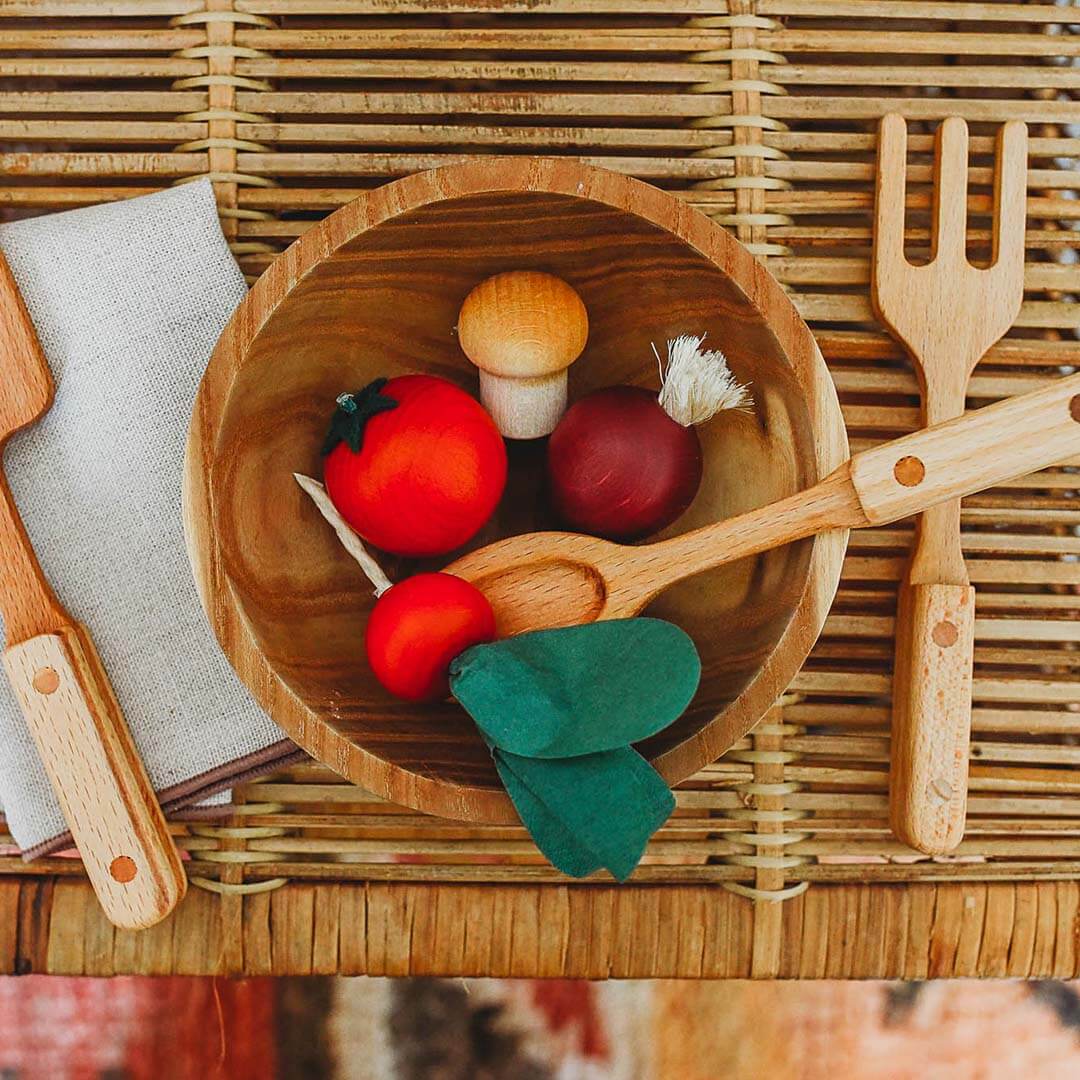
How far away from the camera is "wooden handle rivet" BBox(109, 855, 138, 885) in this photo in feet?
1.39

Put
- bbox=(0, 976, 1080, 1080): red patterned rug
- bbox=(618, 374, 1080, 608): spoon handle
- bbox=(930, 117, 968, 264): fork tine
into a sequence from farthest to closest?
1. bbox=(0, 976, 1080, 1080): red patterned rug
2. bbox=(930, 117, 968, 264): fork tine
3. bbox=(618, 374, 1080, 608): spoon handle

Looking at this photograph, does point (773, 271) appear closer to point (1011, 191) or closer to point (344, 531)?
point (1011, 191)

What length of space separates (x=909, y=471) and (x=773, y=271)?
14 centimetres

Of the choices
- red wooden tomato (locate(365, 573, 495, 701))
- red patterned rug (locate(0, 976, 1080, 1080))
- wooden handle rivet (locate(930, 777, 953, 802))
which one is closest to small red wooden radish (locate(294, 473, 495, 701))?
red wooden tomato (locate(365, 573, 495, 701))

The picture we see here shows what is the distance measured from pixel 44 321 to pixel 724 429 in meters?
0.29

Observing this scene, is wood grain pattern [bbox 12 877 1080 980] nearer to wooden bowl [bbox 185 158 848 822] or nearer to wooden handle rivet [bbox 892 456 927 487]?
wooden bowl [bbox 185 158 848 822]

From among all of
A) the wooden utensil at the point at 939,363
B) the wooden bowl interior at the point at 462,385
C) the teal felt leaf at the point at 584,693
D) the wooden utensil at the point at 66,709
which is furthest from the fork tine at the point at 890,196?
the wooden utensil at the point at 66,709

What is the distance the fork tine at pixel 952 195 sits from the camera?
0.45m

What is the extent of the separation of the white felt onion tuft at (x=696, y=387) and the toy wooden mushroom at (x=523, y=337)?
38mm

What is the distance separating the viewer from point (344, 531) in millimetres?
409

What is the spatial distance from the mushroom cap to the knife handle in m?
0.21

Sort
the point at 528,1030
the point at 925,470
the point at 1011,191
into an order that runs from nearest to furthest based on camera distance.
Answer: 1. the point at 925,470
2. the point at 1011,191
3. the point at 528,1030

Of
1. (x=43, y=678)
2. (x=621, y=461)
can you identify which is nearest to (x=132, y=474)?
(x=43, y=678)

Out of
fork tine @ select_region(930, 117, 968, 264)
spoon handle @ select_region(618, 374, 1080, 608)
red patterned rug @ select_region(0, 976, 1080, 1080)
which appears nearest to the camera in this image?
spoon handle @ select_region(618, 374, 1080, 608)
